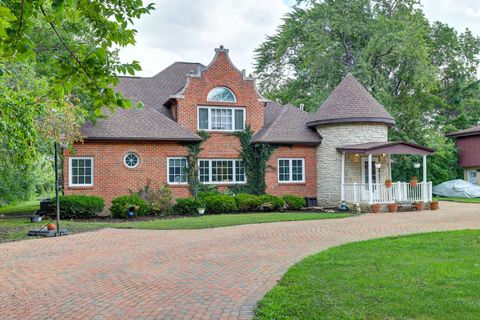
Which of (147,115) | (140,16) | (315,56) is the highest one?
(315,56)

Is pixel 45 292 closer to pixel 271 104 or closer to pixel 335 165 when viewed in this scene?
pixel 335 165

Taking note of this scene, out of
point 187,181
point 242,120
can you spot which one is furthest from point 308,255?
point 242,120

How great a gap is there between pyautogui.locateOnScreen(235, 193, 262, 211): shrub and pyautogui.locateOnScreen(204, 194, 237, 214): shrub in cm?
27

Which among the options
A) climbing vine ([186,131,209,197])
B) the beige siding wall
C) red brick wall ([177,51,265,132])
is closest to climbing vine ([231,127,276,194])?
red brick wall ([177,51,265,132])

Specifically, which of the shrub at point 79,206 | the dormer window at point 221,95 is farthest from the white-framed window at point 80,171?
the dormer window at point 221,95

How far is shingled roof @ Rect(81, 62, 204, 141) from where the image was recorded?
754 inches

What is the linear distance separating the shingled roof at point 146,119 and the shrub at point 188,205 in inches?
113

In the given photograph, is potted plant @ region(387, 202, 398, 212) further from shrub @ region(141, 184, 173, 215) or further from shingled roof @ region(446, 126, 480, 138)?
shingled roof @ region(446, 126, 480, 138)

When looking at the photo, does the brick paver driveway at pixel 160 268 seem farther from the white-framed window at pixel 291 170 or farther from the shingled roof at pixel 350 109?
the shingled roof at pixel 350 109

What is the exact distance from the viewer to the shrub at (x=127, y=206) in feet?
58.0

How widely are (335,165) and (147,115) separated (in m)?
9.16

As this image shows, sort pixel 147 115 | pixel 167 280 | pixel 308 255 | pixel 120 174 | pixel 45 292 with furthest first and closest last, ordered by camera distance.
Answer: pixel 147 115
pixel 120 174
pixel 308 255
pixel 167 280
pixel 45 292

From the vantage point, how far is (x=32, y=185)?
2911 cm

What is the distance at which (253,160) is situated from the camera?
2164 centimetres
